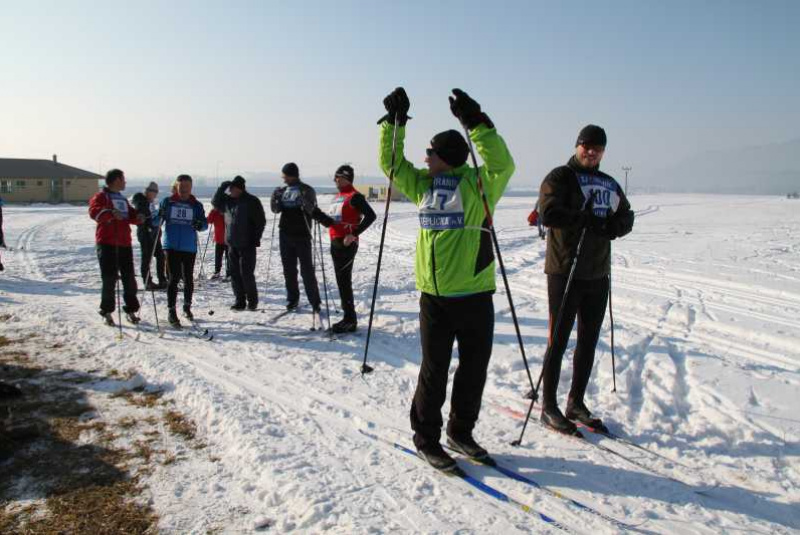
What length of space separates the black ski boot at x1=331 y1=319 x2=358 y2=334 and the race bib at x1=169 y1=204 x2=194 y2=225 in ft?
8.33

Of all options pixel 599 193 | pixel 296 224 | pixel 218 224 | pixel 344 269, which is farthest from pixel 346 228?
pixel 218 224

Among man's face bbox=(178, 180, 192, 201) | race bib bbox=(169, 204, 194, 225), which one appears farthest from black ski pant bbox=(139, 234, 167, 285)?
race bib bbox=(169, 204, 194, 225)

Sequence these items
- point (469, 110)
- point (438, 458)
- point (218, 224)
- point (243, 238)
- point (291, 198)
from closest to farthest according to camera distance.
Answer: point (469, 110), point (438, 458), point (291, 198), point (243, 238), point (218, 224)

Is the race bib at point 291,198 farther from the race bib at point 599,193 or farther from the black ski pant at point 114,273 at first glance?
the race bib at point 599,193

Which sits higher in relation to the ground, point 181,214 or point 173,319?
point 181,214

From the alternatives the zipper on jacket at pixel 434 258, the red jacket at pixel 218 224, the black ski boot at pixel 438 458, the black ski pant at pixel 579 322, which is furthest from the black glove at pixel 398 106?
the red jacket at pixel 218 224

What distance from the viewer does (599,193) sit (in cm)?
394

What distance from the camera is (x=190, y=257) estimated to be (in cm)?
722

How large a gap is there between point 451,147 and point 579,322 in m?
1.83

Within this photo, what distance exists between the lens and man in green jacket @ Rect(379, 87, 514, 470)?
330 centimetres

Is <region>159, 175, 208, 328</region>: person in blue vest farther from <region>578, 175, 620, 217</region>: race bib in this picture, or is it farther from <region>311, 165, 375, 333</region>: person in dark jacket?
<region>578, 175, 620, 217</region>: race bib

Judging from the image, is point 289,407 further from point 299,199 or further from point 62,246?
point 62,246

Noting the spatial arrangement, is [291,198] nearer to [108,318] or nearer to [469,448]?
[108,318]

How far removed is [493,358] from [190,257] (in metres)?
4.47
